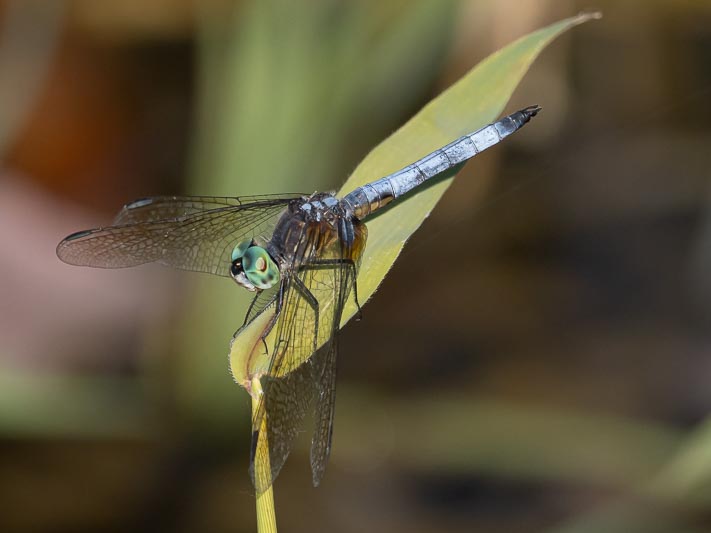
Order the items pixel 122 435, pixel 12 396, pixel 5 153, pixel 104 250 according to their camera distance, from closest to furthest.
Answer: pixel 104 250 < pixel 12 396 < pixel 122 435 < pixel 5 153

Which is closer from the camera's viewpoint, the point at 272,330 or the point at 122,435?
the point at 272,330

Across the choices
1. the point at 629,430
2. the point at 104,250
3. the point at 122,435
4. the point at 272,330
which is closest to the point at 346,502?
the point at 122,435

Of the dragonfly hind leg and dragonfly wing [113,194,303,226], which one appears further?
dragonfly wing [113,194,303,226]

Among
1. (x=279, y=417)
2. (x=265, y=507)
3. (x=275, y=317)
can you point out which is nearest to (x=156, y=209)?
(x=275, y=317)

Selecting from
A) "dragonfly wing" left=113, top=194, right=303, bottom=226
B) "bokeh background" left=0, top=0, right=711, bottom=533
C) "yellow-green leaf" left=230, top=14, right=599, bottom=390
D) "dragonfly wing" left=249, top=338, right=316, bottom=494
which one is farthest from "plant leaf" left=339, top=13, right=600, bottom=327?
"bokeh background" left=0, top=0, right=711, bottom=533

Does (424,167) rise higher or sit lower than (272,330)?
higher

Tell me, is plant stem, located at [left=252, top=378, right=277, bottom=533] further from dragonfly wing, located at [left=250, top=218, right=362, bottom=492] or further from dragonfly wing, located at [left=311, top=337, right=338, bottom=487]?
dragonfly wing, located at [left=311, top=337, right=338, bottom=487]

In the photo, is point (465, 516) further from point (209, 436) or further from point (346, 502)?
point (209, 436)
